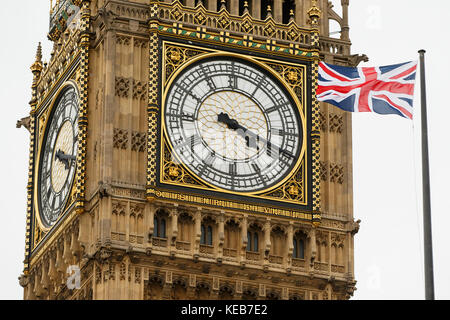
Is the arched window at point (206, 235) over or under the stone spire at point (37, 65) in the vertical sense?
under

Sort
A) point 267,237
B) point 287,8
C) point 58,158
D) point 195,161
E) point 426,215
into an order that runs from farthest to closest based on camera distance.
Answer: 1. point 287,8
2. point 58,158
3. point 195,161
4. point 267,237
5. point 426,215

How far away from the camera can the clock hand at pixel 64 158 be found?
6900cm

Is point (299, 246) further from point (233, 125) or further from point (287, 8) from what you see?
point (287, 8)

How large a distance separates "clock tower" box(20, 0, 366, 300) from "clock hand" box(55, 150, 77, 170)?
8 centimetres

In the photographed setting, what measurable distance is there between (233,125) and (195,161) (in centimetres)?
158

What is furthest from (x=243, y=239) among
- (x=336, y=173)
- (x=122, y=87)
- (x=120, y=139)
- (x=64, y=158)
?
(x=64, y=158)

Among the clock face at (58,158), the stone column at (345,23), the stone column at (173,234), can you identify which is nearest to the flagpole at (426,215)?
the stone column at (173,234)

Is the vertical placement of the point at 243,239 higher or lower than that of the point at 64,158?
lower

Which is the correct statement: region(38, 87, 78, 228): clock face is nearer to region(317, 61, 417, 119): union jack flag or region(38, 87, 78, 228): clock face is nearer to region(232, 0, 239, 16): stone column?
region(232, 0, 239, 16): stone column

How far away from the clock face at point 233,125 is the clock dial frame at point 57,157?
3.07 meters

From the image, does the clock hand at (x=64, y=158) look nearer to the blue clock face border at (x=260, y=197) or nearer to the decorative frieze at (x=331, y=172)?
the blue clock face border at (x=260, y=197)

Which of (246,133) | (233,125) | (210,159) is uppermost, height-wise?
(233,125)

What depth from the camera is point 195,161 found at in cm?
6738

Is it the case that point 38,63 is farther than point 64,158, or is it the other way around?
point 38,63
